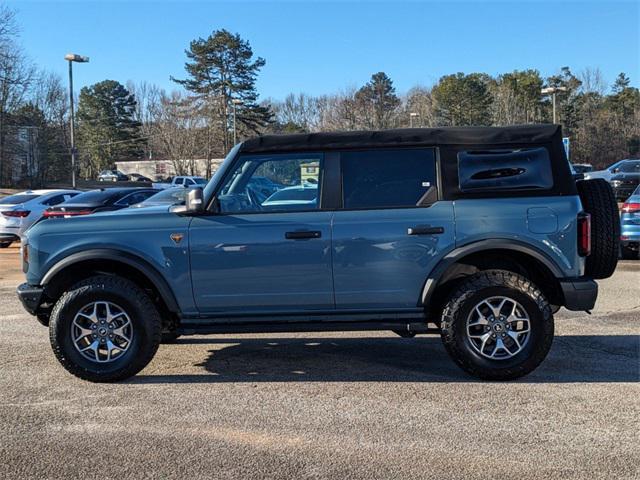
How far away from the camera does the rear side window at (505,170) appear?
5.21 metres

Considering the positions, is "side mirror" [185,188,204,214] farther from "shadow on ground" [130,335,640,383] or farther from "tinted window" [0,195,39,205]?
"tinted window" [0,195,39,205]

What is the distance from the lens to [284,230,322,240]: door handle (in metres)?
5.09

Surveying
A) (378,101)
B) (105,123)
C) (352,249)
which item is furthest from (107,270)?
(105,123)

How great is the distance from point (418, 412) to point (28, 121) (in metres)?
54.3

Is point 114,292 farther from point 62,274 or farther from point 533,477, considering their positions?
point 533,477

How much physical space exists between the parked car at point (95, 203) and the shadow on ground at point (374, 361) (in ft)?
32.4

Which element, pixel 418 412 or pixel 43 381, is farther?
pixel 43 381

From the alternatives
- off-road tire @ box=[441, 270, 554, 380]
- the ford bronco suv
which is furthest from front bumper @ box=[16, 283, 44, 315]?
off-road tire @ box=[441, 270, 554, 380]

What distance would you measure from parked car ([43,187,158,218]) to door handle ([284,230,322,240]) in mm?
10967

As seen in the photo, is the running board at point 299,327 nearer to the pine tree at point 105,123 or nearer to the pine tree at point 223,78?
the pine tree at point 223,78

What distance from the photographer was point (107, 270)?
5.45 metres

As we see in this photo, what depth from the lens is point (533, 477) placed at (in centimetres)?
353

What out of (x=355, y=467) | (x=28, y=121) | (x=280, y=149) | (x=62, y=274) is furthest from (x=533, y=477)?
(x=28, y=121)

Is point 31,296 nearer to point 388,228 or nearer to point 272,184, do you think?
point 272,184
